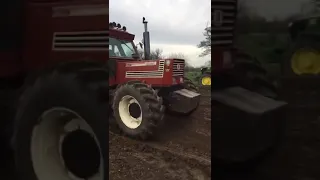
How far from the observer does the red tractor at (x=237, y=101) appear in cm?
147

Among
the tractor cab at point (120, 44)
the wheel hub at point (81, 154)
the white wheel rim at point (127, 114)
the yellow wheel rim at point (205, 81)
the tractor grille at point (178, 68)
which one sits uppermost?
the tractor cab at point (120, 44)

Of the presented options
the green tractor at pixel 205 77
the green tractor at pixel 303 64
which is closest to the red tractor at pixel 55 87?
the green tractor at pixel 205 77

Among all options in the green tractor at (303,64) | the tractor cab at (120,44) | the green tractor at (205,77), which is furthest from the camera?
the tractor cab at (120,44)

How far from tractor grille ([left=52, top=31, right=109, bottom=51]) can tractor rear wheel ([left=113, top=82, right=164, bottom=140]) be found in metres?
0.22

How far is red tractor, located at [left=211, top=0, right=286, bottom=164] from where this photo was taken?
147 cm

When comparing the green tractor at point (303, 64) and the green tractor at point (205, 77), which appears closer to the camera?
the green tractor at point (303, 64)

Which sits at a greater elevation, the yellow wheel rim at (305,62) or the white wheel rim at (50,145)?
the yellow wheel rim at (305,62)

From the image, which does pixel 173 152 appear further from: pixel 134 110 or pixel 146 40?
pixel 146 40

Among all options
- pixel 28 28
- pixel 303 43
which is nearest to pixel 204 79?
pixel 303 43

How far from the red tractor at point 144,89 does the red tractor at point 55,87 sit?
0.25 ft

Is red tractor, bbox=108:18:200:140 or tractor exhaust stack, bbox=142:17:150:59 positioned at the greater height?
tractor exhaust stack, bbox=142:17:150:59

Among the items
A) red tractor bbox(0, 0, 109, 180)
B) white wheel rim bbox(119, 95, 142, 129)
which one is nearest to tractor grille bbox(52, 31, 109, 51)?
red tractor bbox(0, 0, 109, 180)

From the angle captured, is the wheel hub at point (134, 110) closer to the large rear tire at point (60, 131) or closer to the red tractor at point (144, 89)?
the red tractor at point (144, 89)

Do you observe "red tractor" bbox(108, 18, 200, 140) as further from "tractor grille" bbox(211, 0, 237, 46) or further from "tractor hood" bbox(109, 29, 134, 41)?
"tractor grille" bbox(211, 0, 237, 46)
